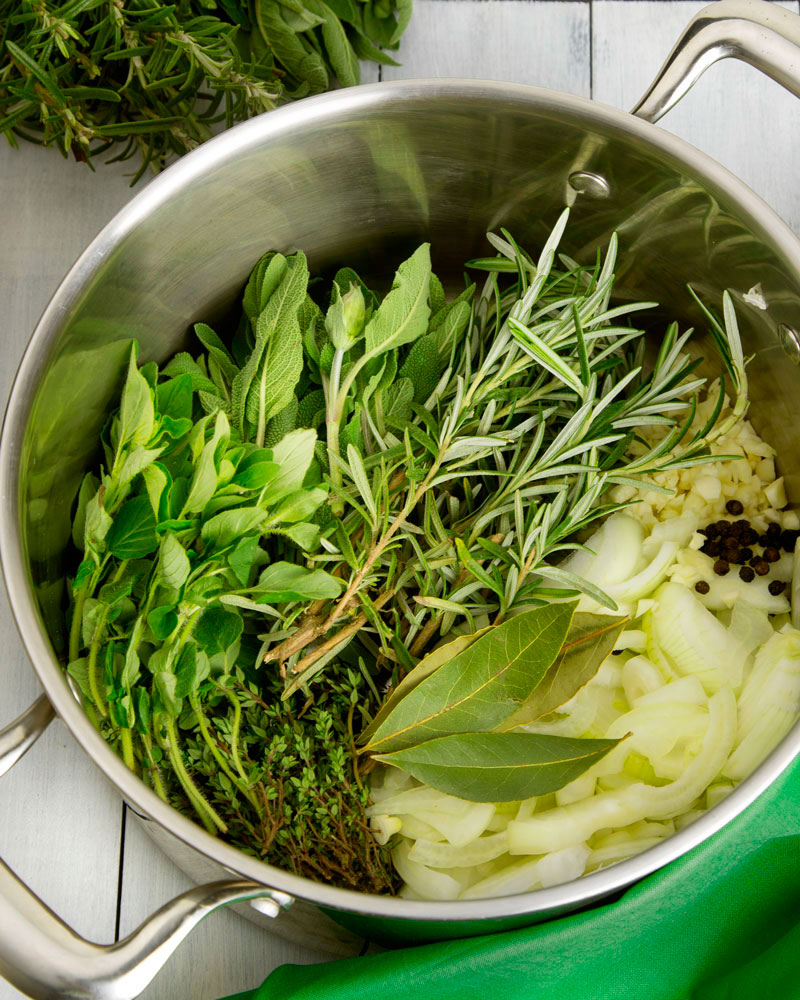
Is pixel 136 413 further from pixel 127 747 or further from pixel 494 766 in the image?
pixel 494 766

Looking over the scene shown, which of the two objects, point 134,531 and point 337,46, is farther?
point 337,46

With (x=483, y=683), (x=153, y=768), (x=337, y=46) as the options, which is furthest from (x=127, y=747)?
(x=337, y=46)

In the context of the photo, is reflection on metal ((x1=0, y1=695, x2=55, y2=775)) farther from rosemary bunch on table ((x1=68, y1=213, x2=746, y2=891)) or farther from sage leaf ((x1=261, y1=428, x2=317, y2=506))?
sage leaf ((x1=261, y1=428, x2=317, y2=506))

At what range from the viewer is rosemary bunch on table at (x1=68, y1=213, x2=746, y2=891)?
0.62m

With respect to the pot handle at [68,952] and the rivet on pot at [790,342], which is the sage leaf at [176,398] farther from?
the rivet on pot at [790,342]

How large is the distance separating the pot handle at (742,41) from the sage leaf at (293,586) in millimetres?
450

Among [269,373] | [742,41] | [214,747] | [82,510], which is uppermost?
[742,41]

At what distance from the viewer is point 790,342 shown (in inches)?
27.8

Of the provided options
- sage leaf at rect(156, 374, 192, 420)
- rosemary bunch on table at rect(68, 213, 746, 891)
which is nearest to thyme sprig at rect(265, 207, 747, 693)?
rosemary bunch on table at rect(68, 213, 746, 891)

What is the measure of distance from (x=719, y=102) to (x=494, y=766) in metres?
0.75

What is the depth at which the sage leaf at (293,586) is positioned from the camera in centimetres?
62

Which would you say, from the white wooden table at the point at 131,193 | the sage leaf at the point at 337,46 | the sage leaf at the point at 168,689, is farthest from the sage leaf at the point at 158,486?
the sage leaf at the point at 337,46

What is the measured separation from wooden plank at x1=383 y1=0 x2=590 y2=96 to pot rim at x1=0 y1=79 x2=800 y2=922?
324 mm

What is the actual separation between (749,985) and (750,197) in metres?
0.56
